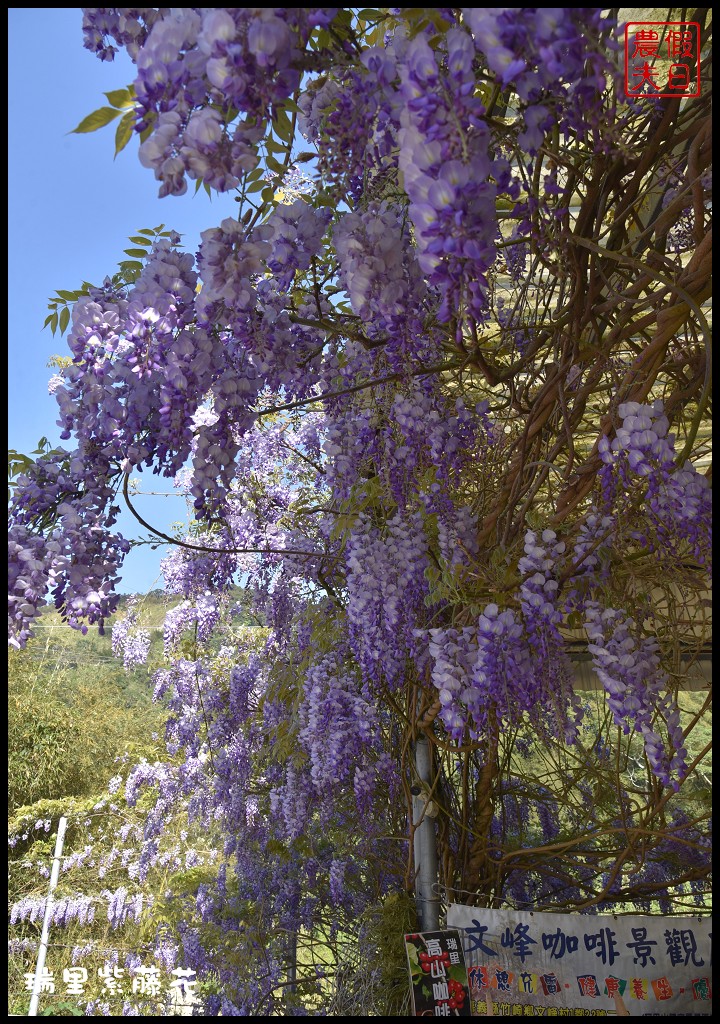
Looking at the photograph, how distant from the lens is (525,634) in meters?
1.54

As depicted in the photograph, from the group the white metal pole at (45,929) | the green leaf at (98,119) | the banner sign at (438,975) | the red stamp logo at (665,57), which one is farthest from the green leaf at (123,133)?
the white metal pole at (45,929)

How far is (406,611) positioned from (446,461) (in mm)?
429

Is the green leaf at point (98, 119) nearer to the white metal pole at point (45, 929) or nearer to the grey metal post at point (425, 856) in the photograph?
the grey metal post at point (425, 856)

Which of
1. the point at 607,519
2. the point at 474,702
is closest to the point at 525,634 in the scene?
the point at 474,702

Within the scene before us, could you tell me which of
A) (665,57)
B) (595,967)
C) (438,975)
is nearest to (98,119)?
(665,57)

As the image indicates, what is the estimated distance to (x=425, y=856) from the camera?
2.21 metres

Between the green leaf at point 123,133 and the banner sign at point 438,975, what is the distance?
1.80 m

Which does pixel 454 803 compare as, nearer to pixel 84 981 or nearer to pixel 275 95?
pixel 275 95

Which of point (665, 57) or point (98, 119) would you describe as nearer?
point (98, 119)

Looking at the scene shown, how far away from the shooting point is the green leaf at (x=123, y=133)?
0.94 meters

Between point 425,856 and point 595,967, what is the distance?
560mm

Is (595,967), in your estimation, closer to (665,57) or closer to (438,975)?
(438,975)

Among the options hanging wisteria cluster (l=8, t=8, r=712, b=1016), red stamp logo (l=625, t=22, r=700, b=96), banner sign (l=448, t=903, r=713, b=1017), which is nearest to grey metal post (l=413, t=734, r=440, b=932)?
hanging wisteria cluster (l=8, t=8, r=712, b=1016)

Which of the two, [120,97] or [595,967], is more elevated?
[120,97]
